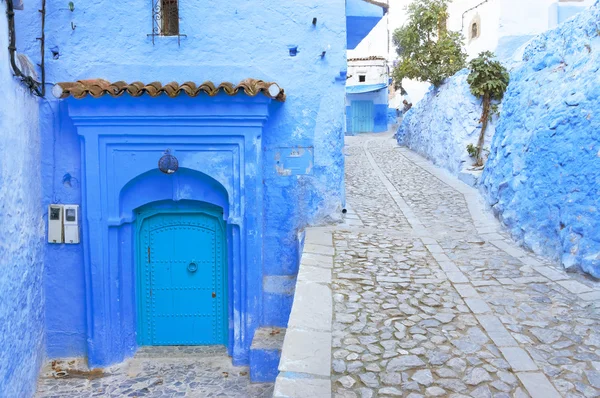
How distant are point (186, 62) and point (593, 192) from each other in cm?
536

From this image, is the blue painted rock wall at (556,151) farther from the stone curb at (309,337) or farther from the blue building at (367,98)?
the blue building at (367,98)

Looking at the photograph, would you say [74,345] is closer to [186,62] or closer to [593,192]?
[186,62]

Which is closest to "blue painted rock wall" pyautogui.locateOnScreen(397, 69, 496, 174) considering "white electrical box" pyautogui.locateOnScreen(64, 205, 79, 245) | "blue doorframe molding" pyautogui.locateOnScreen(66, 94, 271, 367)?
"blue doorframe molding" pyautogui.locateOnScreen(66, 94, 271, 367)

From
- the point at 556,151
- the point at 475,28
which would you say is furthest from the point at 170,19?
the point at 475,28

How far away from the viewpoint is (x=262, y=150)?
22.9 feet

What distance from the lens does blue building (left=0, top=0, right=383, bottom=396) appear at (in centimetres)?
661

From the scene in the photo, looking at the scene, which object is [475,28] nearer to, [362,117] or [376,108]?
[376,108]

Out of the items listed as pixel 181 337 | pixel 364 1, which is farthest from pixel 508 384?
pixel 364 1

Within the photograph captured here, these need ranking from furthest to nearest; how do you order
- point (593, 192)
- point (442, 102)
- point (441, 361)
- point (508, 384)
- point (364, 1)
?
point (442, 102), point (364, 1), point (593, 192), point (441, 361), point (508, 384)

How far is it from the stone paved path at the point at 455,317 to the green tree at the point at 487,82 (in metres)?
5.01

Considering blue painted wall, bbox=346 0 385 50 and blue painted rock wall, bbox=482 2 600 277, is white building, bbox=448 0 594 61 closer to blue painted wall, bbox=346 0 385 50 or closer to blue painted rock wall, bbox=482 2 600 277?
blue painted rock wall, bbox=482 2 600 277

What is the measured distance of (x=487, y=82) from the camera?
468 inches

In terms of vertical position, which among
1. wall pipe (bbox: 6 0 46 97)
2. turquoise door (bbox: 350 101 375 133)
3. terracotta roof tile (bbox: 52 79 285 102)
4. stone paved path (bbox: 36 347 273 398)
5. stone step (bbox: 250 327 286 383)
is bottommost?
stone paved path (bbox: 36 347 273 398)

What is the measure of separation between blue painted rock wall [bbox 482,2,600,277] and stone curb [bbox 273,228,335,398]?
2.76 m
